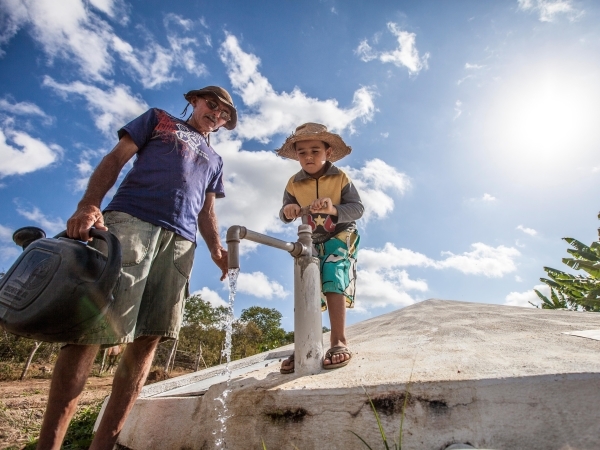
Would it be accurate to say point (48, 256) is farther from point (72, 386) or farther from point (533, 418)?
point (533, 418)

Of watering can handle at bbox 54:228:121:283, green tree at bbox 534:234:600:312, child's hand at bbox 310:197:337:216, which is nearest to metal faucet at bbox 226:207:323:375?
child's hand at bbox 310:197:337:216

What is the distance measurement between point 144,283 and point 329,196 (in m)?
1.24

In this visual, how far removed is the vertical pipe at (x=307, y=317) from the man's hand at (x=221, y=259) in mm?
560

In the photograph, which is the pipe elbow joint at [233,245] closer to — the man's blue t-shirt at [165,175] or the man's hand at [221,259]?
the man's blue t-shirt at [165,175]

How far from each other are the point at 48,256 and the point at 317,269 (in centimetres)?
115

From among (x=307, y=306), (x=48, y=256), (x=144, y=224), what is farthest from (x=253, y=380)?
(x=48, y=256)

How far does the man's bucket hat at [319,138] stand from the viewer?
2.41 m

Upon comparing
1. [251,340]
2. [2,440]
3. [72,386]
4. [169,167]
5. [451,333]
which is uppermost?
[251,340]

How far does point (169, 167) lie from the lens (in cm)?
188

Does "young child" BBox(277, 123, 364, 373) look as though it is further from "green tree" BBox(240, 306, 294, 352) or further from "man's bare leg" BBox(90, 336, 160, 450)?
"green tree" BBox(240, 306, 294, 352)

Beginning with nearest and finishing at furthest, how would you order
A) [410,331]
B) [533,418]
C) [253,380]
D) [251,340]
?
1. [533,418]
2. [253,380]
3. [410,331]
4. [251,340]

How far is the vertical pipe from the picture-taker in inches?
70.3

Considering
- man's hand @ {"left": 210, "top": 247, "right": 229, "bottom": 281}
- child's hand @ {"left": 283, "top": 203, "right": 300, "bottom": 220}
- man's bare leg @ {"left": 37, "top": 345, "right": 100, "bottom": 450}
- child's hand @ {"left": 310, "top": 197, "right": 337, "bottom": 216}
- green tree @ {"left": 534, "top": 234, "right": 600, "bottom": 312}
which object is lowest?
man's bare leg @ {"left": 37, "top": 345, "right": 100, "bottom": 450}

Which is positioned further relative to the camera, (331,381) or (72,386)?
(331,381)
